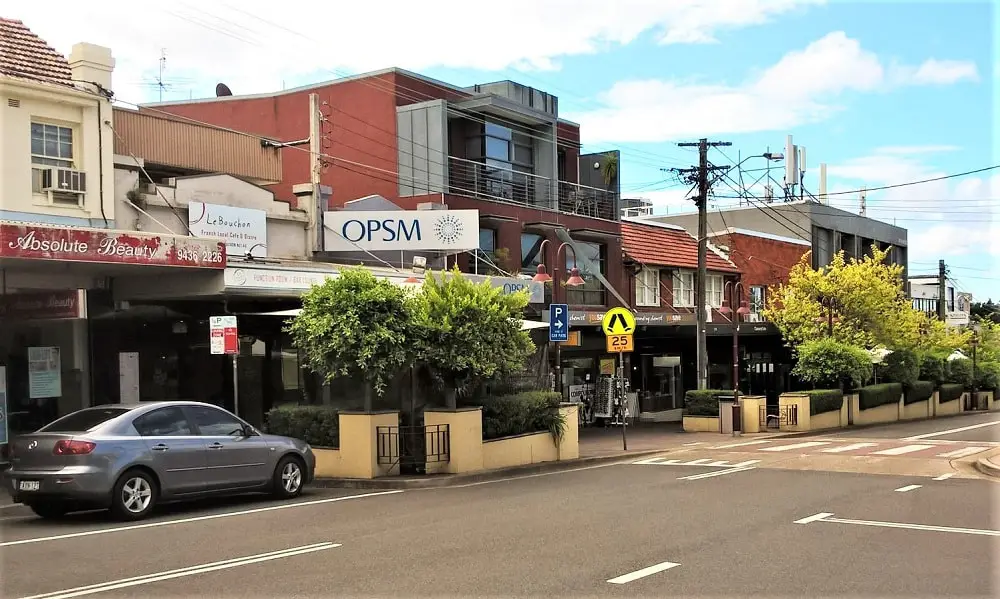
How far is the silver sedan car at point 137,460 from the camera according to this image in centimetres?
1125

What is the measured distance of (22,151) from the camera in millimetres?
17047

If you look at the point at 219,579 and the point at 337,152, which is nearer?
the point at 219,579

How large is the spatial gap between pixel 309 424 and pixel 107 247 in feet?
14.6

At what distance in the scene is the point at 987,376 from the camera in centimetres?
5712

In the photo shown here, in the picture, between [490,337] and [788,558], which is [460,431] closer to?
[490,337]

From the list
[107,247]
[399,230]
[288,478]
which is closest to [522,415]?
[288,478]

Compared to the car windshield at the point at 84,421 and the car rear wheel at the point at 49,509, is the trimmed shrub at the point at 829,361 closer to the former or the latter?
the car windshield at the point at 84,421

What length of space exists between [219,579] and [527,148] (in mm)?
25891

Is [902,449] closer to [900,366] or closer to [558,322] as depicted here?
[558,322]

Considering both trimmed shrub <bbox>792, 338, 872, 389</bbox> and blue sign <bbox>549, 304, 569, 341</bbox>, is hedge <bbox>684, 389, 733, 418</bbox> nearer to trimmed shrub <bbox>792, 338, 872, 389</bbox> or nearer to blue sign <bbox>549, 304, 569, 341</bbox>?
trimmed shrub <bbox>792, 338, 872, 389</bbox>

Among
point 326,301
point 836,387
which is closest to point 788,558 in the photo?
point 326,301

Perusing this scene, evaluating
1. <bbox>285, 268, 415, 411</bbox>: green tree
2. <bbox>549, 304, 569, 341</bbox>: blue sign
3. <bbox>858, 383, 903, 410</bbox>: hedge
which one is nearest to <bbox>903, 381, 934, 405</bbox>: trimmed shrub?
<bbox>858, 383, 903, 410</bbox>: hedge

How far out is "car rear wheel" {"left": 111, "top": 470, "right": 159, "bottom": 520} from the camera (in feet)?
37.6

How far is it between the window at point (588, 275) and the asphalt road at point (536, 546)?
60.3 feet
